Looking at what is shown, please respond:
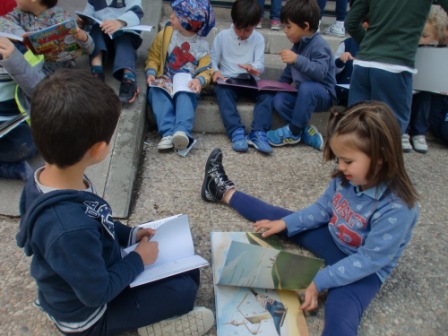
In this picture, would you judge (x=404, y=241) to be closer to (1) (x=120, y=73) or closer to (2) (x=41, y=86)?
(2) (x=41, y=86)

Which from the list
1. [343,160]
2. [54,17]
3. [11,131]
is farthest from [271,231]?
[54,17]

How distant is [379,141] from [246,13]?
193 cm

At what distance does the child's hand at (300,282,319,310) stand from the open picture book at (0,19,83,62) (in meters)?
1.93

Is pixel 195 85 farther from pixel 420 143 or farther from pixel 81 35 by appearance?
pixel 420 143

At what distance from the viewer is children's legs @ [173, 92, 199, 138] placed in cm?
285

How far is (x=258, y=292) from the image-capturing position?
169 centimetres

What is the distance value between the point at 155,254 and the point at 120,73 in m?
1.83

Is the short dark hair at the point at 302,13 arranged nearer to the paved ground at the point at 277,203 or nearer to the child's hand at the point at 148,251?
the paved ground at the point at 277,203

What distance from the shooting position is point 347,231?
176cm

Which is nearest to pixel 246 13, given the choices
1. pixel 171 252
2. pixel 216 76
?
pixel 216 76

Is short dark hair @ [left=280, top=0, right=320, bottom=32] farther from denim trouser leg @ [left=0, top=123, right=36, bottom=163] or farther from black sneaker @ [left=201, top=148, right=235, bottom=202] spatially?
denim trouser leg @ [left=0, top=123, right=36, bottom=163]

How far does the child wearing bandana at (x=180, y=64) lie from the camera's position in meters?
2.86

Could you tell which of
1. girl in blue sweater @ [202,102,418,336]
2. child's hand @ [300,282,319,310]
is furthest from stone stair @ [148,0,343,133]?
child's hand @ [300,282,319,310]

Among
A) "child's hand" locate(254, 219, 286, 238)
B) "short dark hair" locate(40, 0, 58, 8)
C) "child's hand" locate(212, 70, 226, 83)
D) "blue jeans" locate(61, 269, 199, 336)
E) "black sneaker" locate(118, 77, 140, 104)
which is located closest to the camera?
"blue jeans" locate(61, 269, 199, 336)
